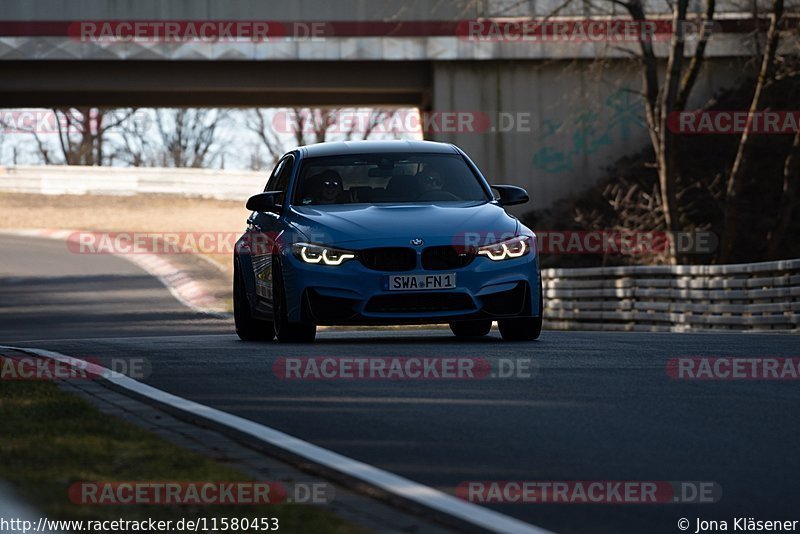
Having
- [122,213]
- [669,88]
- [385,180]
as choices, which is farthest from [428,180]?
[122,213]

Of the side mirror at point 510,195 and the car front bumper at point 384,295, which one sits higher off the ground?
the side mirror at point 510,195

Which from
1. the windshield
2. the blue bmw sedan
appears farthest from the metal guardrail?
the blue bmw sedan

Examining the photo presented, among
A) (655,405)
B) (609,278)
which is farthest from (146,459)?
(609,278)

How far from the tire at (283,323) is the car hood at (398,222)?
1.51ft

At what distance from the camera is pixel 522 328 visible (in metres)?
13.6

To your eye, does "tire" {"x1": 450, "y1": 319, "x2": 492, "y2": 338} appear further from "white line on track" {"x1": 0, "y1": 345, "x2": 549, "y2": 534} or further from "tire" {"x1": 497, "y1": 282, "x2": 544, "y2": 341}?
"white line on track" {"x1": 0, "y1": 345, "x2": 549, "y2": 534}

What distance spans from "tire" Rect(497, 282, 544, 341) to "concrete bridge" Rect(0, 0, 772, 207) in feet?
75.1

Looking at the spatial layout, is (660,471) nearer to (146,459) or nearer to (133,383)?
(146,459)

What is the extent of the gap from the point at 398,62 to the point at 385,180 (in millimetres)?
24849

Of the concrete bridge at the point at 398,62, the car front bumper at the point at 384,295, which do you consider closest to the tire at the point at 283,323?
the car front bumper at the point at 384,295

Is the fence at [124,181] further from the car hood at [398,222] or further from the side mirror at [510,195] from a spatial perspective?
the car hood at [398,222]

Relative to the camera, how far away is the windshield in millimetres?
13891

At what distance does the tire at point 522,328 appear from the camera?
44.1 feet

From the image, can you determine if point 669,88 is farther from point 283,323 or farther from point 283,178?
point 283,323
